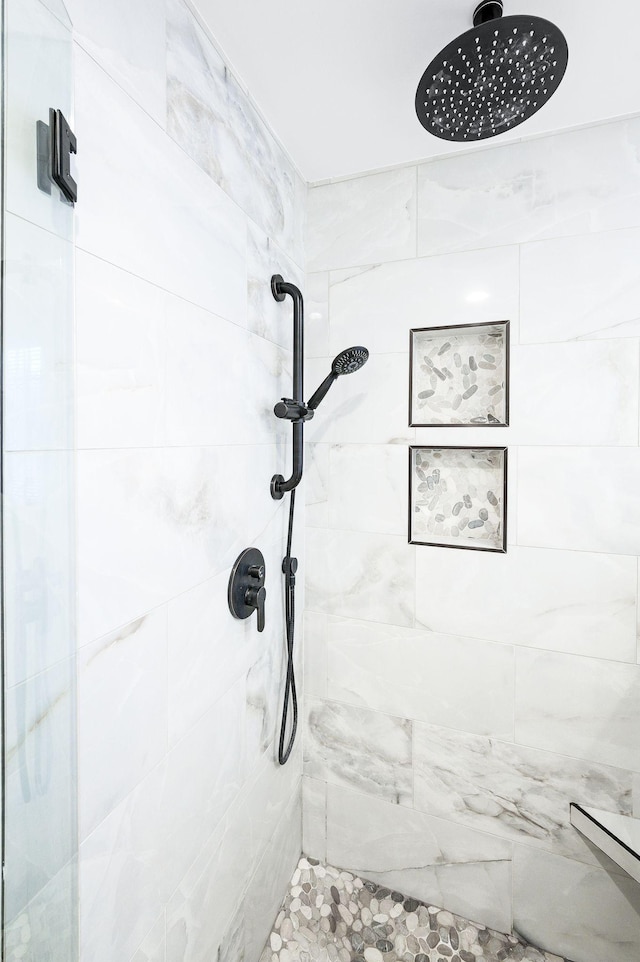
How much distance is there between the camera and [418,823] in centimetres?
145

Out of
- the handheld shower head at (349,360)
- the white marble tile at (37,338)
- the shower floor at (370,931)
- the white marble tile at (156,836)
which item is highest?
the handheld shower head at (349,360)

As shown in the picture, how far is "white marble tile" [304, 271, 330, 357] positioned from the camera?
1.51m

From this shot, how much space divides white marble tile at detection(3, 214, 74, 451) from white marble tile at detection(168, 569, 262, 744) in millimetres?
498

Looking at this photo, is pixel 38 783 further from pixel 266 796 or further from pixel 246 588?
pixel 266 796

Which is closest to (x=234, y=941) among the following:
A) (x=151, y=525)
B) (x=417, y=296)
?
(x=151, y=525)

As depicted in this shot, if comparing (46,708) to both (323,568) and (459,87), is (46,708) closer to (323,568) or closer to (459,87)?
(323,568)

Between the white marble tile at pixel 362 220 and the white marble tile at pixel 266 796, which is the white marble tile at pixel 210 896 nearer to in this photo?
the white marble tile at pixel 266 796

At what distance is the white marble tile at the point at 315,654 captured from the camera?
156 centimetres

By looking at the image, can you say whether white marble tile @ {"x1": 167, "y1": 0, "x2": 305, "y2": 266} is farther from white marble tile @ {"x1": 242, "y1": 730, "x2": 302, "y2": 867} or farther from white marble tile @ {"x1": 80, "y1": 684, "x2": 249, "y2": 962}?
white marble tile @ {"x1": 242, "y1": 730, "x2": 302, "y2": 867}

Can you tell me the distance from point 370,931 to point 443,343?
5.63 feet

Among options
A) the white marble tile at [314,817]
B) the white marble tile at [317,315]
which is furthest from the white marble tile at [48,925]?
the white marble tile at [317,315]

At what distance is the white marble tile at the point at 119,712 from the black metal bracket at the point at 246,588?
9.6 inches

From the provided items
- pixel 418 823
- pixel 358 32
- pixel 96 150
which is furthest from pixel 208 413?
pixel 418 823

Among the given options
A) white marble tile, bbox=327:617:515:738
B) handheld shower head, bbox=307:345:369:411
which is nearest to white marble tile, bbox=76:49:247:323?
handheld shower head, bbox=307:345:369:411
